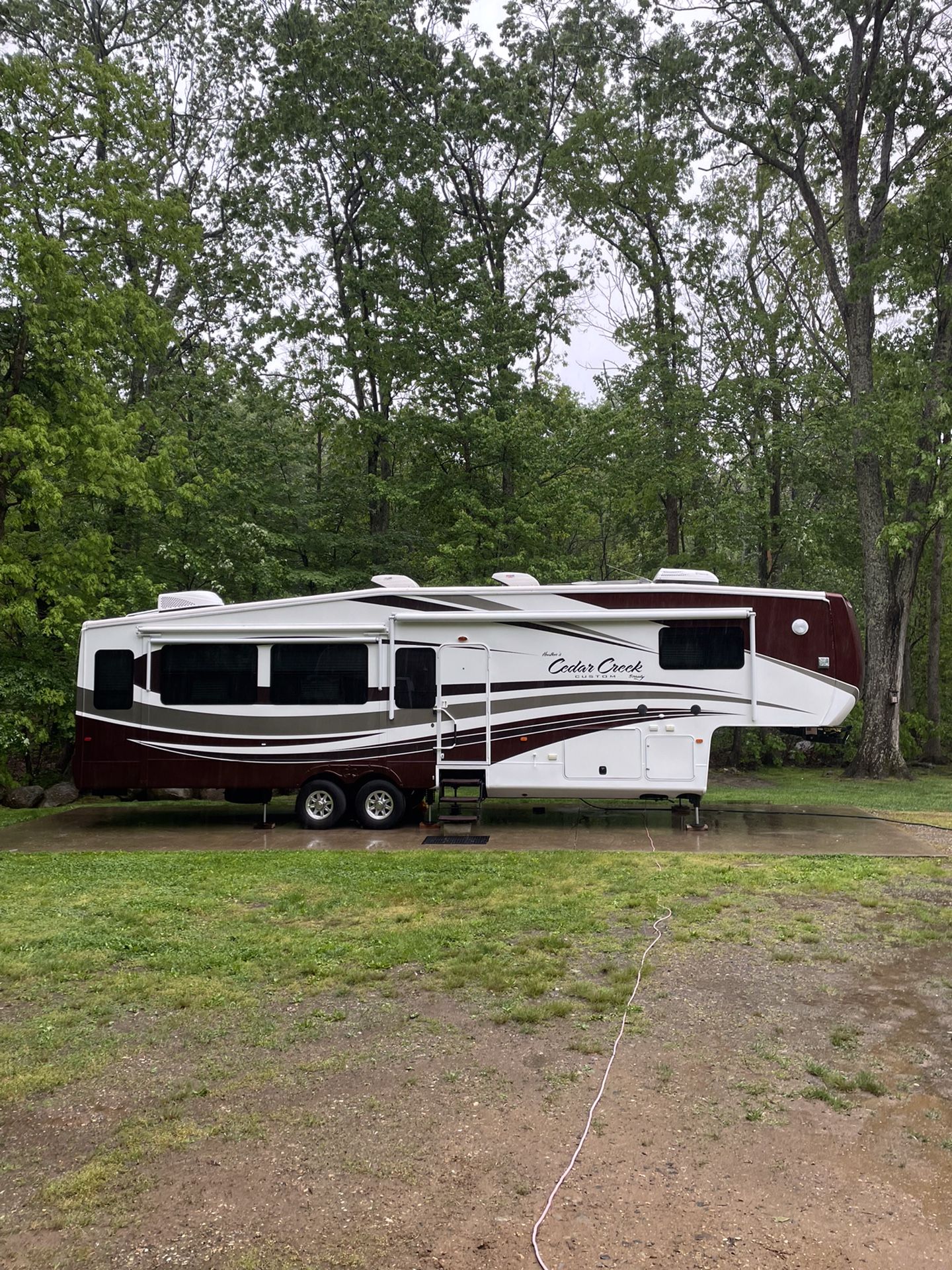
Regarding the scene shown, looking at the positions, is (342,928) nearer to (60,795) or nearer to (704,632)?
(704,632)

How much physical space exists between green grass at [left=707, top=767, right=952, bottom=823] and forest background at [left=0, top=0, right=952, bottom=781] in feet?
3.19

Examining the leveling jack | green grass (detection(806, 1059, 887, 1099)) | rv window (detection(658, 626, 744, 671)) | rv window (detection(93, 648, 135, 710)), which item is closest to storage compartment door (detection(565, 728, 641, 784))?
the leveling jack

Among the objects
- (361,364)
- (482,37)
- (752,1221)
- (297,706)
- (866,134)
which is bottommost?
(752,1221)

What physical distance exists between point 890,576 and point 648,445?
19.7 feet

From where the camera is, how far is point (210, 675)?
11539 millimetres

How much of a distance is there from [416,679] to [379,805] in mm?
1614

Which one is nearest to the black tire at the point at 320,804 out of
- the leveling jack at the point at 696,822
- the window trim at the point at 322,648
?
the window trim at the point at 322,648

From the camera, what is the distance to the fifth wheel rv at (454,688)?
35.9 feet

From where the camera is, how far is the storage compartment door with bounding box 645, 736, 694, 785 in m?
10.9

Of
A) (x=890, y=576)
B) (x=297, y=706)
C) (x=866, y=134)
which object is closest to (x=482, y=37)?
(x=866, y=134)

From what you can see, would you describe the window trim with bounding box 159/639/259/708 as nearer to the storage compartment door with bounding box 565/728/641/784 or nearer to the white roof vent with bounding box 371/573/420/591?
the white roof vent with bounding box 371/573/420/591

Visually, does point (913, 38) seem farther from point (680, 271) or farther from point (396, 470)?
point (396, 470)

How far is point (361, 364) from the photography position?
1944 cm

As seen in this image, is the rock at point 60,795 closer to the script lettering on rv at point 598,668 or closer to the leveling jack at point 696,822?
the script lettering on rv at point 598,668
